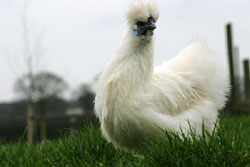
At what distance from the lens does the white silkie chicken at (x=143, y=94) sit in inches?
133

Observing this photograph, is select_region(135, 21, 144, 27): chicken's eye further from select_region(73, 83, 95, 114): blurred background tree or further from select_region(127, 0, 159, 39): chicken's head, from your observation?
select_region(73, 83, 95, 114): blurred background tree

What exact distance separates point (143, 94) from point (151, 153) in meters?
0.85

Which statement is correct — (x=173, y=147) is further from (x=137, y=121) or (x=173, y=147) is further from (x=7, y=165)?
(x=7, y=165)

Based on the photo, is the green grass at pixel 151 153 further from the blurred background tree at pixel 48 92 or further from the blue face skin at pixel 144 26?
the blurred background tree at pixel 48 92

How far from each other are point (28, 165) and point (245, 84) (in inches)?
441

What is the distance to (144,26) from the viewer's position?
3590 millimetres

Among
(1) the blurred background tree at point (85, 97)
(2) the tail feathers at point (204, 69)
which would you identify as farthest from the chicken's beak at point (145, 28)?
(1) the blurred background tree at point (85, 97)

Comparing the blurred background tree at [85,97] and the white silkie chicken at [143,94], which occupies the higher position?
the white silkie chicken at [143,94]

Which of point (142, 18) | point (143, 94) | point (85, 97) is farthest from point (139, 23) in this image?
point (85, 97)

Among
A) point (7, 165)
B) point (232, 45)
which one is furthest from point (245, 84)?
point (7, 165)

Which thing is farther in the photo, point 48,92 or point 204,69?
point 48,92

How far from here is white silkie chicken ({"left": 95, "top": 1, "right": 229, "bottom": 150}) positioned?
3371 mm

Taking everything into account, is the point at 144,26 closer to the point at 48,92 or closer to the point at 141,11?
the point at 141,11

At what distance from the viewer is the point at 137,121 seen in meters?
3.32
